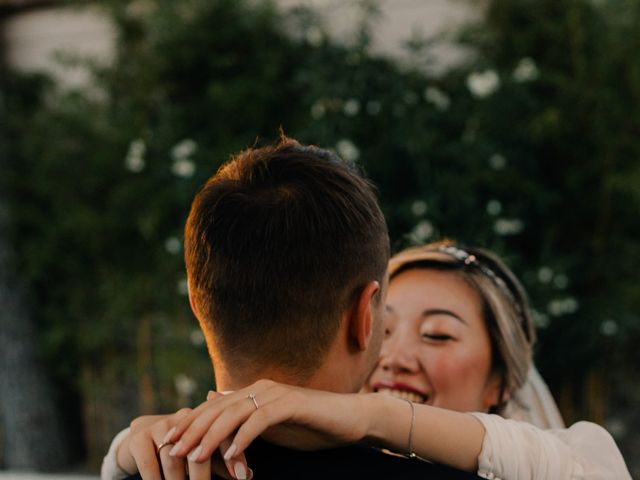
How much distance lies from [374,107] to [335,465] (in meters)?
2.96

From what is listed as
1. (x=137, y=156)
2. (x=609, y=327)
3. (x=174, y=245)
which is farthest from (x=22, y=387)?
(x=609, y=327)

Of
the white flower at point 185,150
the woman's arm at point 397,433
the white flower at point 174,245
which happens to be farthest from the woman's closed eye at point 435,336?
the white flower at point 174,245

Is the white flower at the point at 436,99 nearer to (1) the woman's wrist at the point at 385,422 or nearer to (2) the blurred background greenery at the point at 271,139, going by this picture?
(2) the blurred background greenery at the point at 271,139

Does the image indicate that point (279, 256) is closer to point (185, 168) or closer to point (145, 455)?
point (145, 455)

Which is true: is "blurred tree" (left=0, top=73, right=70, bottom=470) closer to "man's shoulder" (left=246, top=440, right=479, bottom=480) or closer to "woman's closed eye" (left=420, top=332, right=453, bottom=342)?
"woman's closed eye" (left=420, top=332, right=453, bottom=342)

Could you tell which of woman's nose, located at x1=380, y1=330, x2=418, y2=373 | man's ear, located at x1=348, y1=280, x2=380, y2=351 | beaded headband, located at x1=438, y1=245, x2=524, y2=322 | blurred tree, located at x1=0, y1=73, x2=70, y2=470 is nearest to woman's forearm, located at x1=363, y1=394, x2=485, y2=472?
man's ear, located at x1=348, y1=280, x2=380, y2=351

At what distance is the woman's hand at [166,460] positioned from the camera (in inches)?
40.8

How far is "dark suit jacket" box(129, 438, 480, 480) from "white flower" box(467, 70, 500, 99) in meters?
2.89

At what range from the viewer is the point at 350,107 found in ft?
12.3

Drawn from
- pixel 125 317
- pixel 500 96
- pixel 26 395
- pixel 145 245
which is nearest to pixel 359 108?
pixel 500 96

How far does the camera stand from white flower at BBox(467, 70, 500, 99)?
3699 millimetres

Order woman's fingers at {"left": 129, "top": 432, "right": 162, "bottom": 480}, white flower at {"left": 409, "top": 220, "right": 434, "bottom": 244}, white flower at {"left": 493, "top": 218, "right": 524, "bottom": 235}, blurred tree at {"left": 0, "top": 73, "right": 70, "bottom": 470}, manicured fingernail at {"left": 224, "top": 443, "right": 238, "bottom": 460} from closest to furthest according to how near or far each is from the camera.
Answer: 1. manicured fingernail at {"left": 224, "top": 443, "right": 238, "bottom": 460}
2. woman's fingers at {"left": 129, "top": 432, "right": 162, "bottom": 480}
3. white flower at {"left": 409, "top": 220, "right": 434, "bottom": 244}
4. white flower at {"left": 493, "top": 218, "right": 524, "bottom": 235}
5. blurred tree at {"left": 0, "top": 73, "right": 70, "bottom": 470}

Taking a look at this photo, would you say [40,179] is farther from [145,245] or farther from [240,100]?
[240,100]

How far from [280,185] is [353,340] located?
0.29 metres
